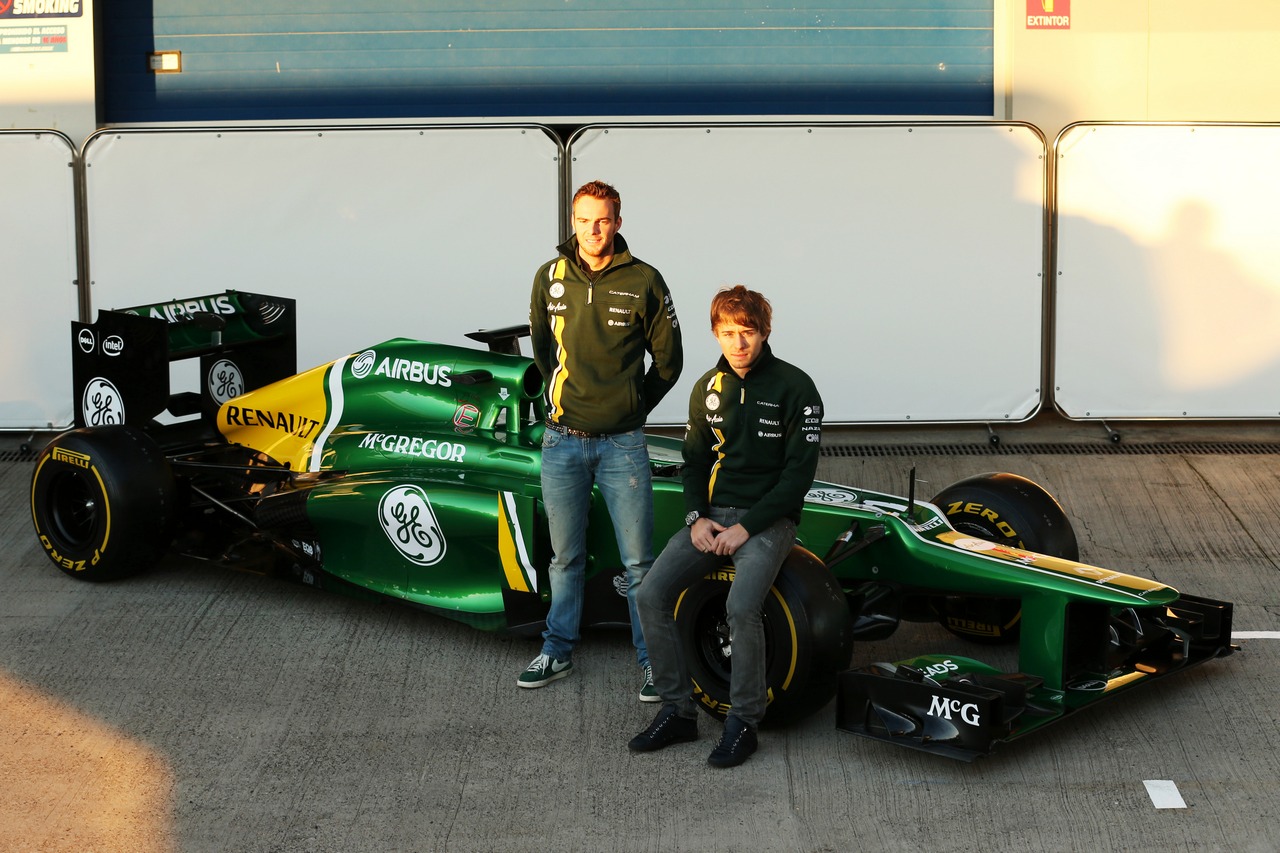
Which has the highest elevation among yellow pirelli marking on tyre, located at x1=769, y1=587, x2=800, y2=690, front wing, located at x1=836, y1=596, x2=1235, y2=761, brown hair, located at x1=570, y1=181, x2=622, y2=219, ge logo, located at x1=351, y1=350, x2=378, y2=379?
brown hair, located at x1=570, y1=181, x2=622, y2=219

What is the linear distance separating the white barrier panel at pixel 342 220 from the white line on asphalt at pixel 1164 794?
5400 millimetres

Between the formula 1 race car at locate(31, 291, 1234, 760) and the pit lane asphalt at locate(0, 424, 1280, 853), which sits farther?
the formula 1 race car at locate(31, 291, 1234, 760)

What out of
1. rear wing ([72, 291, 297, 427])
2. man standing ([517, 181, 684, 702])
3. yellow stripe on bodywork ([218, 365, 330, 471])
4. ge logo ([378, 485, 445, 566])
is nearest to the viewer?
man standing ([517, 181, 684, 702])

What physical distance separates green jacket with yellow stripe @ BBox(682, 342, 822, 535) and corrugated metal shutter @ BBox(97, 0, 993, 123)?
531cm

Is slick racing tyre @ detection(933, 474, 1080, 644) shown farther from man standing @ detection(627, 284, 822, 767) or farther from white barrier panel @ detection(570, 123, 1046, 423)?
white barrier panel @ detection(570, 123, 1046, 423)

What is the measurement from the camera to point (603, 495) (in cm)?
593

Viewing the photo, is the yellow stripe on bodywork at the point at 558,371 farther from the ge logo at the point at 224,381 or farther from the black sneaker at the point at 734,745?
the ge logo at the point at 224,381

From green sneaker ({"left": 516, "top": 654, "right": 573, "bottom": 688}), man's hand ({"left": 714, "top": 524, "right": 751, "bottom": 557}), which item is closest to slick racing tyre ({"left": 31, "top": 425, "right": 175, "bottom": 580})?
green sneaker ({"left": 516, "top": 654, "right": 573, "bottom": 688})

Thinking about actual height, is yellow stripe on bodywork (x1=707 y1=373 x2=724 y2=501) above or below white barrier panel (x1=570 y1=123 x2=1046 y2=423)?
below

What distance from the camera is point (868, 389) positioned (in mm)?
9516

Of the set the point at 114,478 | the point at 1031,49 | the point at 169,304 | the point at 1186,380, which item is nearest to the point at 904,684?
the point at 114,478

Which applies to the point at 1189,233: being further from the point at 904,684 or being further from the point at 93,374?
the point at 93,374

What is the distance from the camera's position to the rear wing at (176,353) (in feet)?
25.0

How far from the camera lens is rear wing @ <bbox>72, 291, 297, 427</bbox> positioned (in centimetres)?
762
